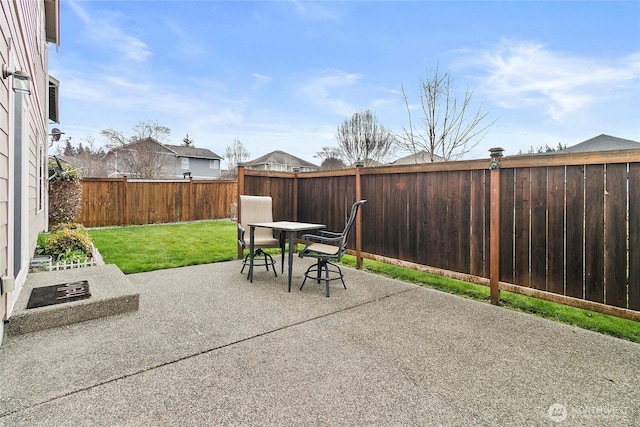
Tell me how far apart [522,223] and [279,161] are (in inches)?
1172

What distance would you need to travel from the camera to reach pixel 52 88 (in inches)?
317

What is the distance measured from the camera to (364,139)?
64.7ft

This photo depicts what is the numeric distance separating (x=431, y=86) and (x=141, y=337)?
9.03 m

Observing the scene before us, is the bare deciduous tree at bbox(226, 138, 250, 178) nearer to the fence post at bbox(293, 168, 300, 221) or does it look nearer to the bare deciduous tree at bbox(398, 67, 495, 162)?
the bare deciduous tree at bbox(398, 67, 495, 162)

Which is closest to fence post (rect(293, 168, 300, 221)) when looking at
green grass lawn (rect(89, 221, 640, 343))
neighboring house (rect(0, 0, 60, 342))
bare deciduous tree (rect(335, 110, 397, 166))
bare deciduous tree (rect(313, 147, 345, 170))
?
green grass lawn (rect(89, 221, 640, 343))

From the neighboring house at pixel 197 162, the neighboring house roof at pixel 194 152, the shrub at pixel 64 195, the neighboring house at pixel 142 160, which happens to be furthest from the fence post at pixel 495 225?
the neighboring house roof at pixel 194 152

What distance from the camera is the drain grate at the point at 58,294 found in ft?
8.92

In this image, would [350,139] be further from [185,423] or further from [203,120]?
[185,423]

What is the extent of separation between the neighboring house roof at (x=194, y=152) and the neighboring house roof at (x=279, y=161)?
3490mm

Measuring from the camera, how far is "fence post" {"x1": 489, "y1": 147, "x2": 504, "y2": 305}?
3312 mm

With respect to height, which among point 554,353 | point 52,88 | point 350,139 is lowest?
point 554,353

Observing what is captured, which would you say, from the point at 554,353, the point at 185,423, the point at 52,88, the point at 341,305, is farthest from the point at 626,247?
the point at 52,88

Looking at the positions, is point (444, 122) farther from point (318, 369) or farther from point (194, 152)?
point (194, 152)

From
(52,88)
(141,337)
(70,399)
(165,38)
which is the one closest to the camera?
(70,399)
